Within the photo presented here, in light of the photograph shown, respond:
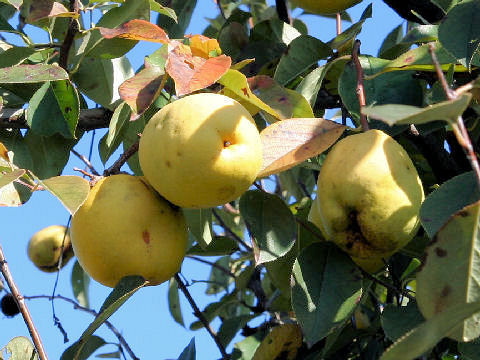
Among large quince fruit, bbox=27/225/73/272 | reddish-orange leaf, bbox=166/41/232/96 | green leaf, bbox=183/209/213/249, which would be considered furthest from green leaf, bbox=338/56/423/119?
large quince fruit, bbox=27/225/73/272

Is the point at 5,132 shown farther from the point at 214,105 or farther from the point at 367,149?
the point at 367,149

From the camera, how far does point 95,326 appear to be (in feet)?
3.96

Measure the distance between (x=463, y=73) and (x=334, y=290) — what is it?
624mm

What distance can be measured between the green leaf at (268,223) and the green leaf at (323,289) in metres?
0.04

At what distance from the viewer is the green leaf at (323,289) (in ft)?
4.01

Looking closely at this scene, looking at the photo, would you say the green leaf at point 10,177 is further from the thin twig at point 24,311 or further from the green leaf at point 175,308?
the green leaf at point 175,308

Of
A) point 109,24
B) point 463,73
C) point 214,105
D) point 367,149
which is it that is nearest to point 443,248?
point 367,149

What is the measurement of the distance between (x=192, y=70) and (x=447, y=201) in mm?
467

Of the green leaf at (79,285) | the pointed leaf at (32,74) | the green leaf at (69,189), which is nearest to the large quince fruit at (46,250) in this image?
the green leaf at (79,285)

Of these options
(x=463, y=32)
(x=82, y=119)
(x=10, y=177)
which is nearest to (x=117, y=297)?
(x=10, y=177)

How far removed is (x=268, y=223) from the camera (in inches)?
53.5

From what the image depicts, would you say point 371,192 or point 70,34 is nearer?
point 371,192

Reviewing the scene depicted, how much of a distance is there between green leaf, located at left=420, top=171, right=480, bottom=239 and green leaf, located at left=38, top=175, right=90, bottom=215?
494mm

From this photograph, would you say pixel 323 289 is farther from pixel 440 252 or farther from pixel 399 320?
pixel 440 252
